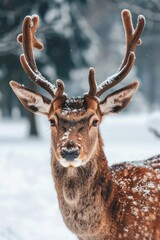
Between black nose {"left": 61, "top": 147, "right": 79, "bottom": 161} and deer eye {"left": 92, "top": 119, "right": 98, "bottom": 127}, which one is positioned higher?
deer eye {"left": 92, "top": 119, "right": 98, "bottom": 127}

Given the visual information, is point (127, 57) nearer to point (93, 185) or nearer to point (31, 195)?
point (93, 185)

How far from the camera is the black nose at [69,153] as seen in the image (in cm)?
507

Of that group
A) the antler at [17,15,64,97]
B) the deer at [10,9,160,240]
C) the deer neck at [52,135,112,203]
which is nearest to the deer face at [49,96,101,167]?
the deer at [10,9,160,240]

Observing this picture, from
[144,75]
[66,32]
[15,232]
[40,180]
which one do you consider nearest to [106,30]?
[144,75]

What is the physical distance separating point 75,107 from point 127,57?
1.09 m

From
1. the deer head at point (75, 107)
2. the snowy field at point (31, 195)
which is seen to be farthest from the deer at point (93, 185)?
the snowy field at point (31, 195)

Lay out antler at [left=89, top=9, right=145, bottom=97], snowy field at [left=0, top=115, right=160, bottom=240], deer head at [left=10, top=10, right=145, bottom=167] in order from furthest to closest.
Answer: snowy field at [left=0, top=115, right=160, bottom=240] → antler at [left=89, top=9, right=145, bottom=97] → deer head at [left=10, top=10, right=145, bottom=167]

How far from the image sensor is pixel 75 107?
18.2 feet

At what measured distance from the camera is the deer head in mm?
5230

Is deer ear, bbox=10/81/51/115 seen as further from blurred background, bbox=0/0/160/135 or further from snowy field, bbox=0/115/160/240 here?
blurred background, bbox=0/0/160/135

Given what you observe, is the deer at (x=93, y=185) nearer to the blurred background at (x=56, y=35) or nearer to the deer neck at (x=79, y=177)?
the deer neck at (x=79, y=177)

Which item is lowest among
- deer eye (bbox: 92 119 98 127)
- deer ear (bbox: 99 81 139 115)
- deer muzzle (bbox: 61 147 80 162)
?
deer muzzle (bbox: 61 147 80 162)

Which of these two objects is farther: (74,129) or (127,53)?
(127,53)

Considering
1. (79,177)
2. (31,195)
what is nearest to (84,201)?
(79,177)
